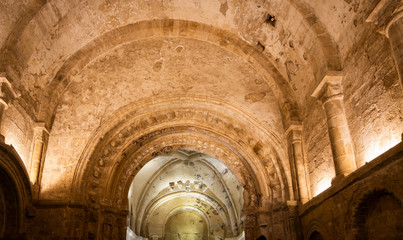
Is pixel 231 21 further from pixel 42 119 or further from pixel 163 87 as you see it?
pixel 42 119

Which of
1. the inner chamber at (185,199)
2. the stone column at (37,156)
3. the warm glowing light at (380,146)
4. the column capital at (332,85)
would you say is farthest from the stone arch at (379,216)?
the inner chamber at (185,199)

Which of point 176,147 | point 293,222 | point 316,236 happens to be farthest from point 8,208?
point 316,236

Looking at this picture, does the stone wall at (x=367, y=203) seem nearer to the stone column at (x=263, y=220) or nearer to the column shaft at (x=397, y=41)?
the column shaft at (x=397, y=41)

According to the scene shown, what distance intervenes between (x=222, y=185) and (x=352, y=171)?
929 centimetres

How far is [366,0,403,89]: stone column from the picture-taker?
4.37m

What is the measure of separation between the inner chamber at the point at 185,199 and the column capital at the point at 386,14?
874cm

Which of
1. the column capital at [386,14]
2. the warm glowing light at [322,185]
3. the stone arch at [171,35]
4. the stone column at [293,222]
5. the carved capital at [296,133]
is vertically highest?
the stone arch at [171,35]

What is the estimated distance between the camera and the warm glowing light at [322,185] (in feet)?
20.9

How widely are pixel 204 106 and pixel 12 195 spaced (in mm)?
4421

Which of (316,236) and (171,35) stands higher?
(171,35)

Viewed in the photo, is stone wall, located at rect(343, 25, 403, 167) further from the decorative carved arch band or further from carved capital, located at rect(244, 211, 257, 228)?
carved capital, located at rect(244, 211, 257, 228)

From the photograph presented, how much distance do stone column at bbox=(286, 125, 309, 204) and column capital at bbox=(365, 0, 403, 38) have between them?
123 inches

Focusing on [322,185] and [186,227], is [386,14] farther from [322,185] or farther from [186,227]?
[186,227]

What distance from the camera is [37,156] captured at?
24.4 feet
